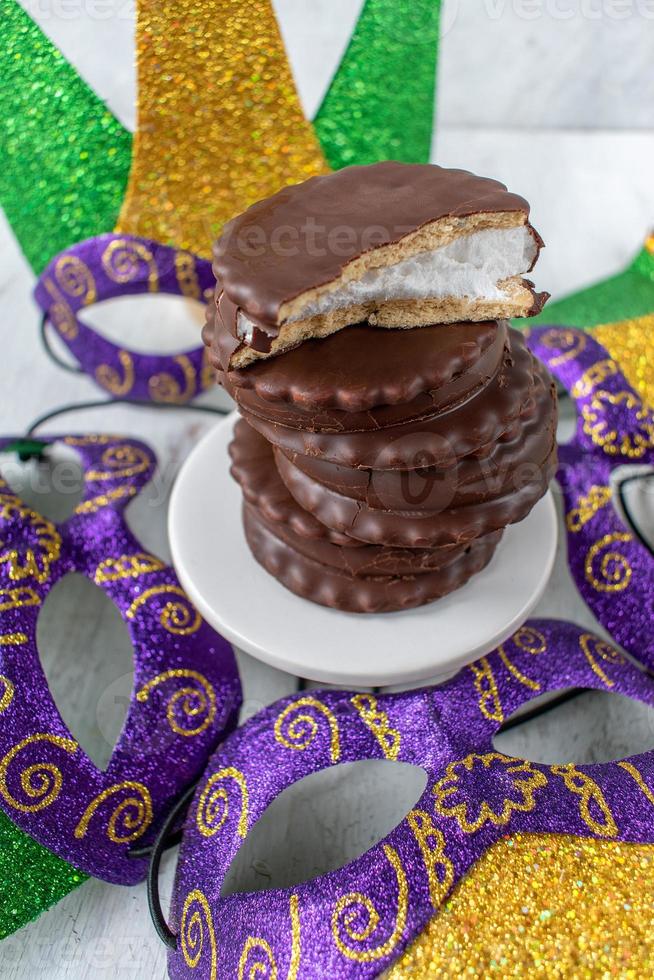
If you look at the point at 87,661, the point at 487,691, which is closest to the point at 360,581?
the point at 487,691

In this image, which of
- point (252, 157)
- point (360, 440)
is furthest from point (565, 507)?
point (252, 157)

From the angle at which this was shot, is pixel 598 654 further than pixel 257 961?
Yes

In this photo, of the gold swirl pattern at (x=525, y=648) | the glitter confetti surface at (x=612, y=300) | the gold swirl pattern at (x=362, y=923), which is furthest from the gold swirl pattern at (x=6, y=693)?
the glitter confetti surface at (x=612, y=300)

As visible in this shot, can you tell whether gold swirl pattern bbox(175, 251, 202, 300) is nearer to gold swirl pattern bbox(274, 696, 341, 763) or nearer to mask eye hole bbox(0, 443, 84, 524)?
mask eye hole bbox(0, 443, 84, 524)

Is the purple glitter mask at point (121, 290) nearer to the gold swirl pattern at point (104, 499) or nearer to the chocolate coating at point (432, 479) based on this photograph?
the gold swirl pattern at point (104, 499)

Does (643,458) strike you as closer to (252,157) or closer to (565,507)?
(565,507)

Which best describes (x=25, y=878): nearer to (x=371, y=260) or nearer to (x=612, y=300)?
(x=371, y=260)
